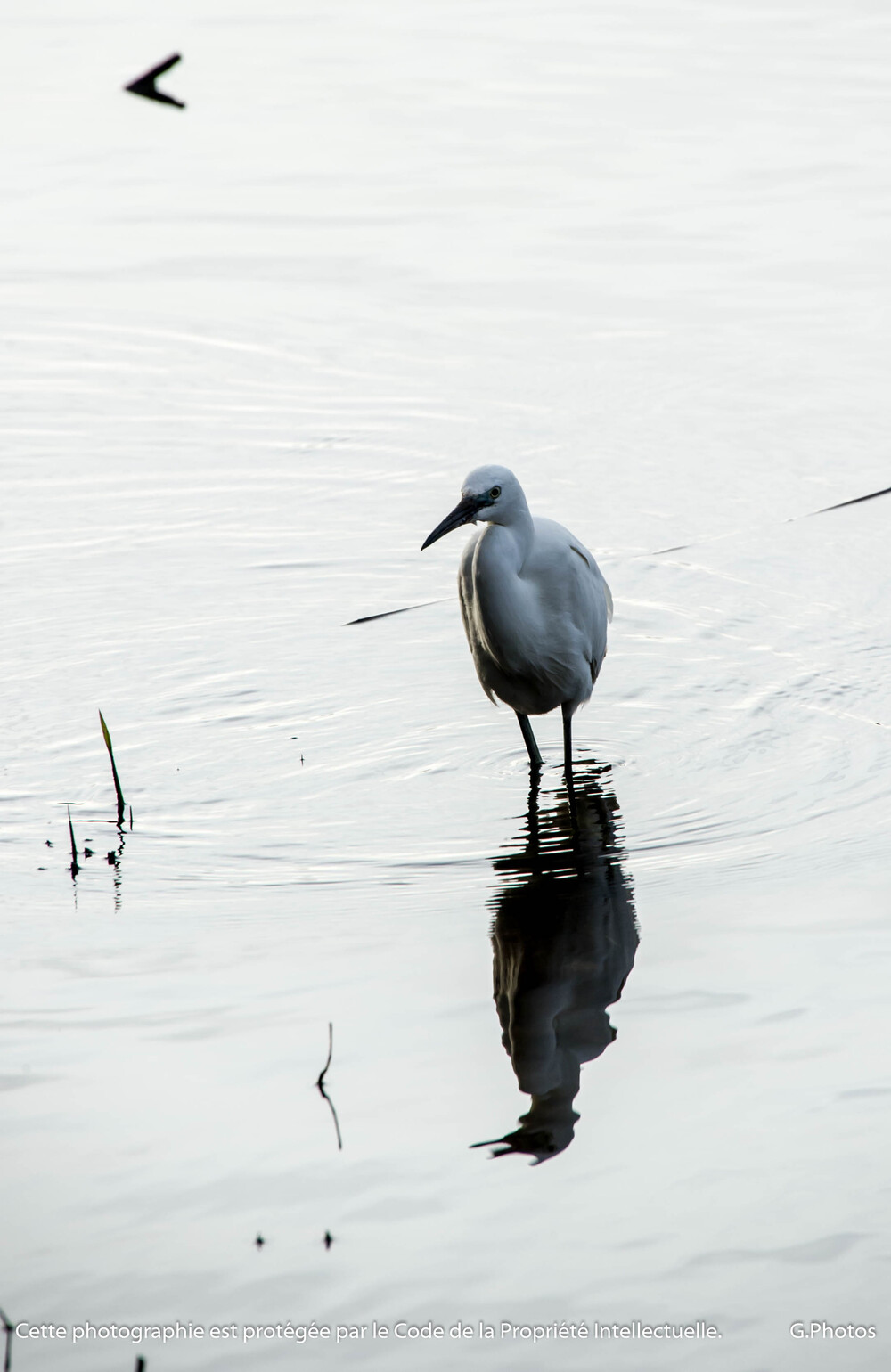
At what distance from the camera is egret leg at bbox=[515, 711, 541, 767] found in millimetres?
6509

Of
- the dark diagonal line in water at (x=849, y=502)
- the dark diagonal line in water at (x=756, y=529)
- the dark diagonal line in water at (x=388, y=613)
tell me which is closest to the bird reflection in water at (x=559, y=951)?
the dark diagonal line in water at (x=388, y=613)

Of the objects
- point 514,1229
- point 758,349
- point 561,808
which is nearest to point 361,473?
point 758,349

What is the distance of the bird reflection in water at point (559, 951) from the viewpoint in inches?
169

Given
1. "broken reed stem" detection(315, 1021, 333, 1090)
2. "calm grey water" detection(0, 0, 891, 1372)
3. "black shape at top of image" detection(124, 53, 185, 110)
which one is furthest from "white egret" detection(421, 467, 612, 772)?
"black shape at top of image" detection(124, 53, 185, 110)

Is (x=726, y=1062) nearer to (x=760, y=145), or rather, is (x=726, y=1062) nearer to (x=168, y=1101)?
(x=168, y=1101)

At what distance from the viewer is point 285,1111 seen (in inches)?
163

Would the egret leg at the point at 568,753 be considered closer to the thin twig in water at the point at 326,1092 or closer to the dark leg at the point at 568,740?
the dark leg at the point at 568,740

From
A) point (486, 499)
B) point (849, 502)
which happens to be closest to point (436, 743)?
point (486, 499)

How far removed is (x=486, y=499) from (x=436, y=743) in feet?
4.05

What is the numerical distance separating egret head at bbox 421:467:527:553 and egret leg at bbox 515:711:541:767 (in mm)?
974

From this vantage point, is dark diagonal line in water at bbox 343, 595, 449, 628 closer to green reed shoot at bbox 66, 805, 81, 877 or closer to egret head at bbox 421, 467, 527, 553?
egret head at bbox 421, 467, 527, 553

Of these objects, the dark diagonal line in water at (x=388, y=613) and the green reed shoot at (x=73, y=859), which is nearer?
the green reed shoot at (x=73, y=859)

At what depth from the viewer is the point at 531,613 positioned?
6.25 meters

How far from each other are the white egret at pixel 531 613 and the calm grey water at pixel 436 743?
12.2 inches
